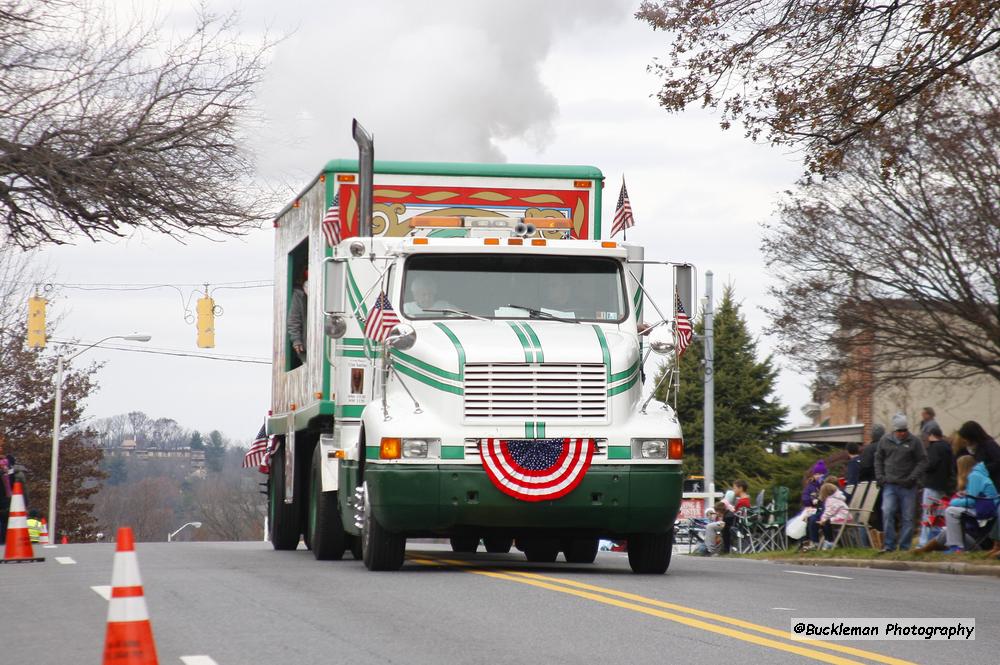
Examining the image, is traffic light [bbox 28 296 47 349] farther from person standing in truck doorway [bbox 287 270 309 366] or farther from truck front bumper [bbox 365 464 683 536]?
truck front bumper [bbox 365 464 683 536]

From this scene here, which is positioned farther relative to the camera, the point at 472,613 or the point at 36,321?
the point at 36,321

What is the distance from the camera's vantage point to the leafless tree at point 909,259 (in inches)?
1016

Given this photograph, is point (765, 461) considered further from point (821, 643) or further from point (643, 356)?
point (821, 643)

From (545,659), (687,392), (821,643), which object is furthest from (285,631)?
(687,392)

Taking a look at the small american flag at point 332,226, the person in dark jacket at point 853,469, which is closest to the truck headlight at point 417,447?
the small american flag at point 332,226

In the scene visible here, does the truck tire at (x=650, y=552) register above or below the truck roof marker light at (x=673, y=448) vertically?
below

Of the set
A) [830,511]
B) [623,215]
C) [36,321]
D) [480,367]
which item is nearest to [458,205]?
[623,215]

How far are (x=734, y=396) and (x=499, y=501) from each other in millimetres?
49178

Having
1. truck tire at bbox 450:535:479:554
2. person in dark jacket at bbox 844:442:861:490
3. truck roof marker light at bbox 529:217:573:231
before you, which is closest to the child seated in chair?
person in dark jacket at bbox 844:442:861:490

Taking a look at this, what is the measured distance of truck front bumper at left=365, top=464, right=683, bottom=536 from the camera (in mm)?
12898

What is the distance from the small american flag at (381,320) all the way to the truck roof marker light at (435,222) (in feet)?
3.58

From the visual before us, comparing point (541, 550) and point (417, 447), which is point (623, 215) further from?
point (541, 550)

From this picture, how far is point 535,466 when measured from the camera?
510 inches

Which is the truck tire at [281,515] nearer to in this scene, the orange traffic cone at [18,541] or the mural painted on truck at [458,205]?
the orange traffic cone at [18,541]
